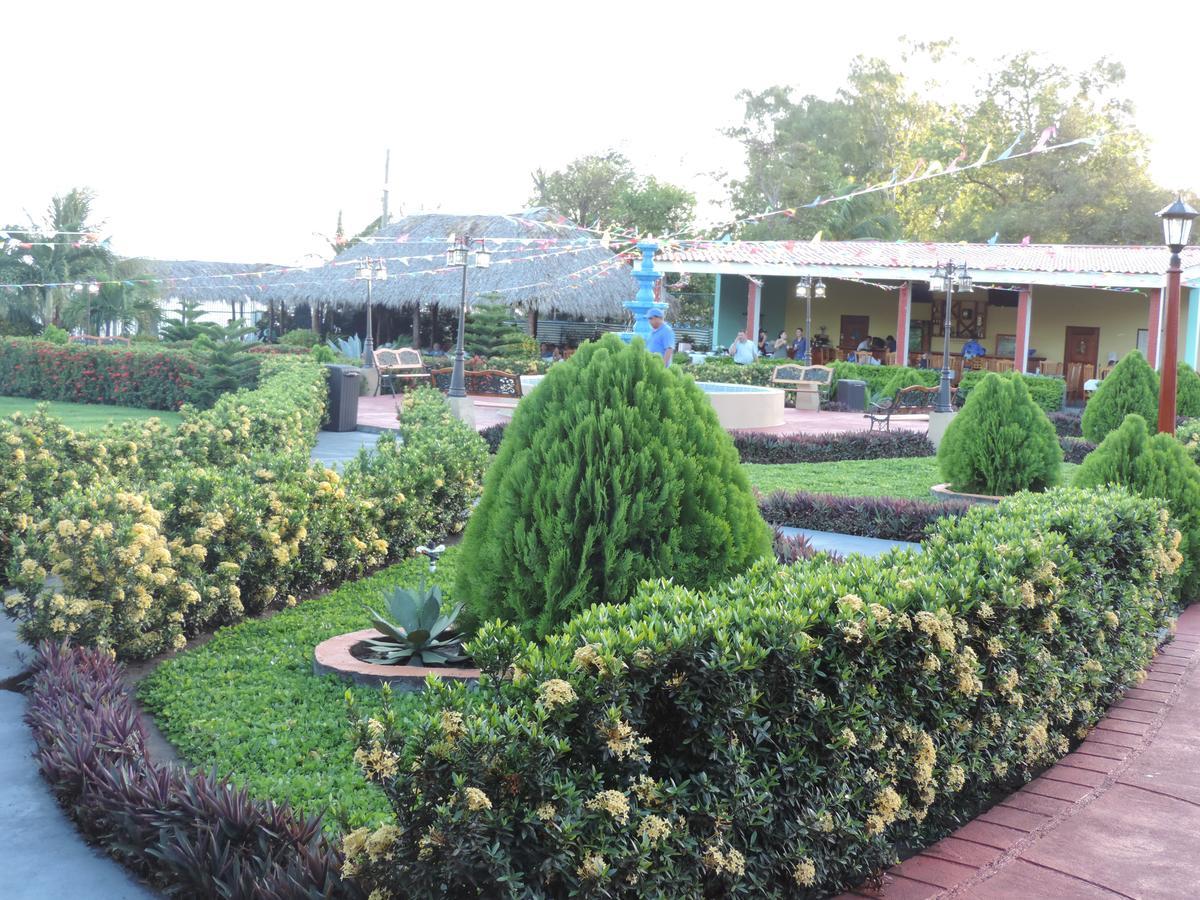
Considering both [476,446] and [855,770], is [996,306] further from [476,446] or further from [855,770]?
[855,770]

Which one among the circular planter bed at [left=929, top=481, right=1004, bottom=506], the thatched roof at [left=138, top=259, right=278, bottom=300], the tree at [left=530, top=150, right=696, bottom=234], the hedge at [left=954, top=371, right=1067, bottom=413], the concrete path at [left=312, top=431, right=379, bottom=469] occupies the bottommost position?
the concrete path at [left=312, top=431, right=379, bottom=469]

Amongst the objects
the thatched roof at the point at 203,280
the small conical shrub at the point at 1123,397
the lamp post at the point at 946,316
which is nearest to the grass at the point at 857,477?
the small conical shrub at the point at 1123,397

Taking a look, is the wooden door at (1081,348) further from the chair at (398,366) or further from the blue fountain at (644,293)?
the blue fountain at (644,293)

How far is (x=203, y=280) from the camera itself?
41594mm

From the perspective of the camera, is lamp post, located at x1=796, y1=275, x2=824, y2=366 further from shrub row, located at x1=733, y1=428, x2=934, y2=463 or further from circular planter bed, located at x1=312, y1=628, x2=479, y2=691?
circular planter bed, located at x1=312, y1=628, x2=479, y2=691

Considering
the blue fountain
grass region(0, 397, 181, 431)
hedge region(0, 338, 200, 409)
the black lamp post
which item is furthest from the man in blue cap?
hedge region(0, 338, 200, 409)

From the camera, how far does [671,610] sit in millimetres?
3355

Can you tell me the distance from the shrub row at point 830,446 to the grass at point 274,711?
9.15 metres

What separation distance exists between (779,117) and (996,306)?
1875 cm

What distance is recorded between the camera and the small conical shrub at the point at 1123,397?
1538 centimetres

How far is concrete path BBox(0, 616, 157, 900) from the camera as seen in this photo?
131 inches

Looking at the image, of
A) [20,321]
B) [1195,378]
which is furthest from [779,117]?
[1195,378]

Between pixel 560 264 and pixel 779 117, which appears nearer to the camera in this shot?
pixel 560 264

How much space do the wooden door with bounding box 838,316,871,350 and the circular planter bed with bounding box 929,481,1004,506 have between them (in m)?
22.3
